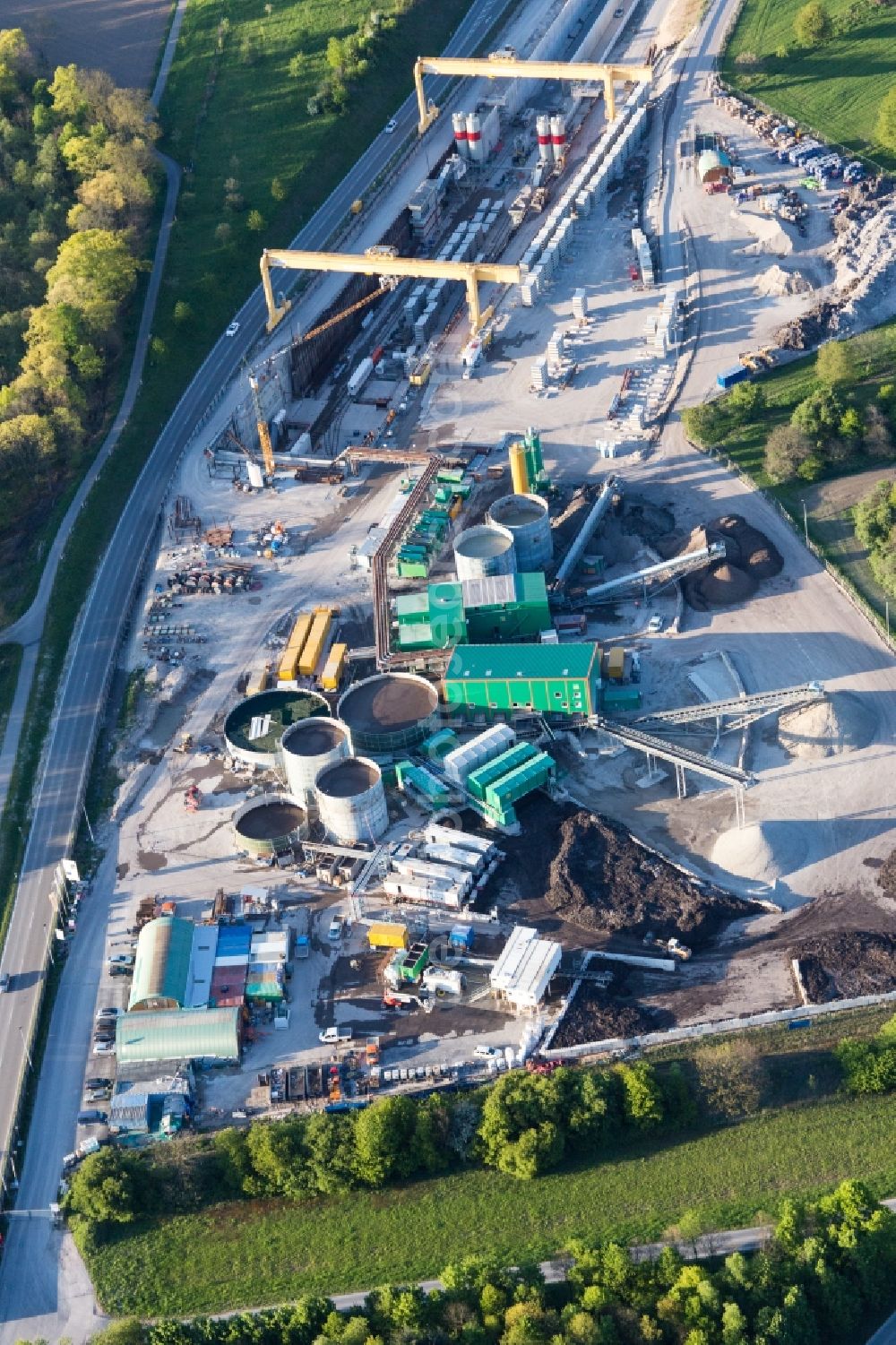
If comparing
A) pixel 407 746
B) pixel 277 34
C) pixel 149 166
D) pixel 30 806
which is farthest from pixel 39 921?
pixel 277 34

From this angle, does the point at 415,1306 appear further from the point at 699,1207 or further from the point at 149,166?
the point at 149,166

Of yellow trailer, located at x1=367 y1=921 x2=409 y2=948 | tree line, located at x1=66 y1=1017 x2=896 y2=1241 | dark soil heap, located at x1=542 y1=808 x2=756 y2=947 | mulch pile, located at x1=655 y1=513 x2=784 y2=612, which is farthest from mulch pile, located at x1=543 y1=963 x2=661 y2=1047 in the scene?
mulch pile, located at x1=655 y1=513 x2=784 y2=612

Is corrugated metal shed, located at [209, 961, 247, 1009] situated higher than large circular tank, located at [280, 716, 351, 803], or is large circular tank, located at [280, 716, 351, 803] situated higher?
large circular tank, located at [280, 716, 351, 803]

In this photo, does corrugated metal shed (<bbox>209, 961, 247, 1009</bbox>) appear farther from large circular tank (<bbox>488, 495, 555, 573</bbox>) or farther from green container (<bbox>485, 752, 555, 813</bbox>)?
large circular tank (<bbox>488, 495, 555, 573</bbox>)

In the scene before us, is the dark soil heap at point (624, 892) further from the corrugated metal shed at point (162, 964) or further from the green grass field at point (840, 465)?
the green grass field at point (840, 465)

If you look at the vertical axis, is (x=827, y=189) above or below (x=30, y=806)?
above

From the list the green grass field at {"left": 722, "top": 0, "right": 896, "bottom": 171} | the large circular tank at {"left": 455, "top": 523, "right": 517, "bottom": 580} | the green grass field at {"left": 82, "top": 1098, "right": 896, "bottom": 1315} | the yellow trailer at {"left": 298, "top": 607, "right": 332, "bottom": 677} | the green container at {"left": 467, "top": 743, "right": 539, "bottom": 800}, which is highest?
the green grass field at {"left": 722, "top": 0, "right": 896, "bottom": 171}

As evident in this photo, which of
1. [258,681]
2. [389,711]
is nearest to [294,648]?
[258,681]
